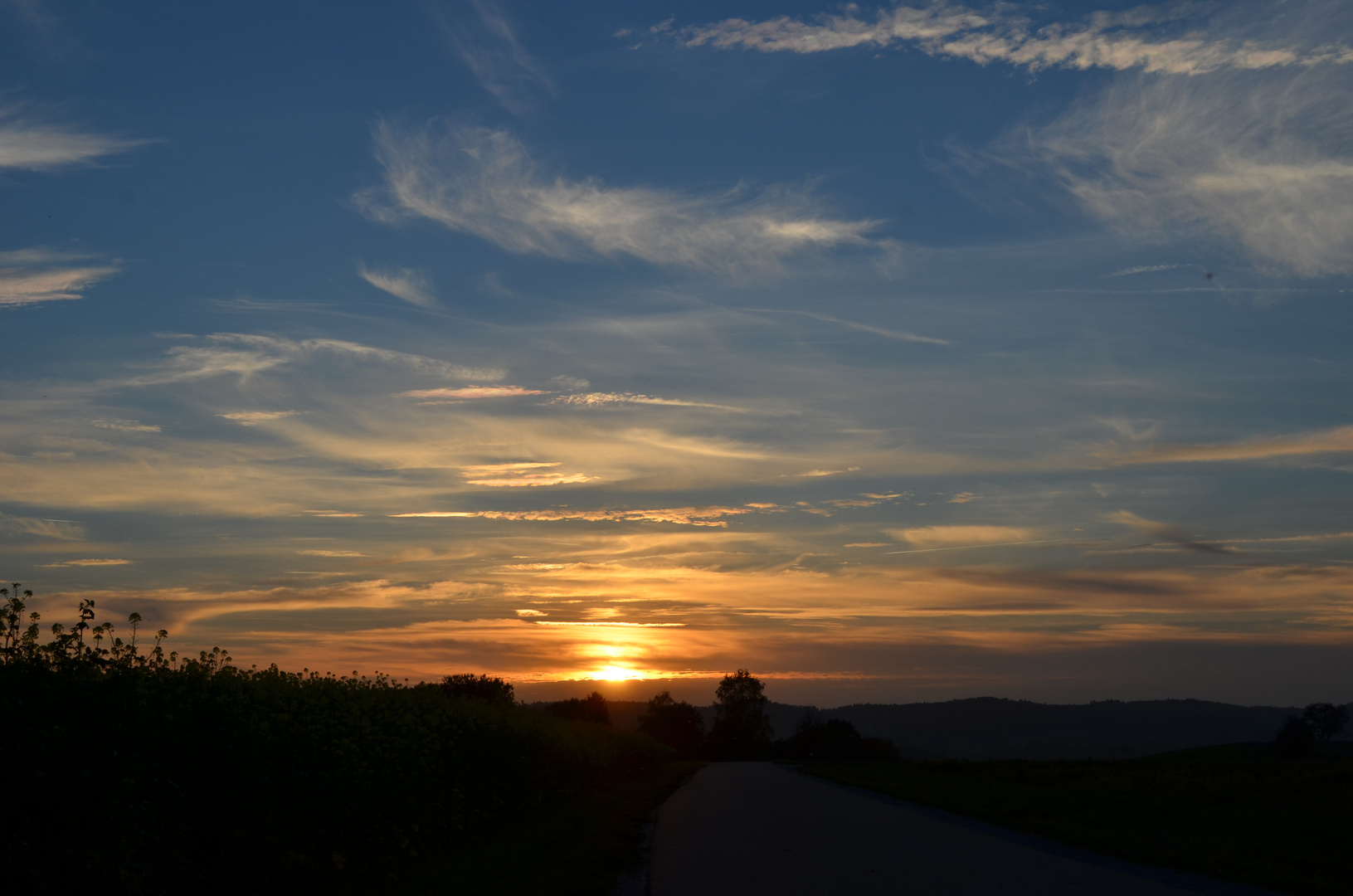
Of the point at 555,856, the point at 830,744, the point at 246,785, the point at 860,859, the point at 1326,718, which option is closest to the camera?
the point at 246,785

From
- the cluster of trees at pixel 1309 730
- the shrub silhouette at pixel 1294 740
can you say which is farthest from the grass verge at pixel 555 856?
the shrub silhouette at pixel 1294 740

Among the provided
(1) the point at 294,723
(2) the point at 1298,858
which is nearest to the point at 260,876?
(1) the point at 294,723

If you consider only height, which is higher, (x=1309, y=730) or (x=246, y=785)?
(x=246, y=785)

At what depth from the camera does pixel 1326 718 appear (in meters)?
131

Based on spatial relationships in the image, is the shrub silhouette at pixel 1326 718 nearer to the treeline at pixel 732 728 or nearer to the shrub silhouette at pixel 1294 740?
the shrub silhouette at pixel 1294 740

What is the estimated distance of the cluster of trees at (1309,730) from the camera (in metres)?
102

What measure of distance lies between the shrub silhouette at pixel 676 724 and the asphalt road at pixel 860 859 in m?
126

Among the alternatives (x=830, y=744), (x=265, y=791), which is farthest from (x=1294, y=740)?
(x=265, y=791)

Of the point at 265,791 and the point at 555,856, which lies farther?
the point at 555,856

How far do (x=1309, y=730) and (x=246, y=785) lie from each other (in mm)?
127556

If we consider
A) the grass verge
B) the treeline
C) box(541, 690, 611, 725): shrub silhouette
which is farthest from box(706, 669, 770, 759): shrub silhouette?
the grass verge

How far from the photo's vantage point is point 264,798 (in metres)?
10.5

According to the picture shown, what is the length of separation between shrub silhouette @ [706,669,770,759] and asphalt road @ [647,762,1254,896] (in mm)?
126122

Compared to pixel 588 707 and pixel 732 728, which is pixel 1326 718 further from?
pixel 588 707
